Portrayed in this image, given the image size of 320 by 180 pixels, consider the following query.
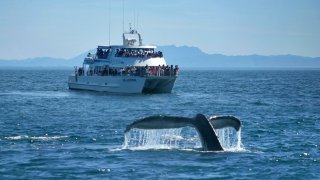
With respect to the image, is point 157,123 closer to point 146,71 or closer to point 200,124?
point 200,124

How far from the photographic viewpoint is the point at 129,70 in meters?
71.9

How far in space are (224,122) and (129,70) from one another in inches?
1888

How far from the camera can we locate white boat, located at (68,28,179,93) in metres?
71.6

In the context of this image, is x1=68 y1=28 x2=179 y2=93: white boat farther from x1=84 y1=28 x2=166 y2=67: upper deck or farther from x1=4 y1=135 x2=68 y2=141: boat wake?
x1=4 y1=135 x2=68 y2=141: boat wake

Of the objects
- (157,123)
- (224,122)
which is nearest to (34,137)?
(157,123)

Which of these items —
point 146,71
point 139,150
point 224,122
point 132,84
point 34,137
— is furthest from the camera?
point 132,84

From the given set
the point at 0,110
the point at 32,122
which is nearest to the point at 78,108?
the point at 0,110

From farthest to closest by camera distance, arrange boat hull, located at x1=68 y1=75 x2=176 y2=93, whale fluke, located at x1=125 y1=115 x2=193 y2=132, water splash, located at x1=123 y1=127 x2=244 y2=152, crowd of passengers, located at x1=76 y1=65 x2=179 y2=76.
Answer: boat hull, located at x1=68 y1=75 x2=176 y2=93, crowd of passengers, located at x1=76 y1=65 x2=179 y2=76, water splash, located at x1=123 y1=127 x2=244 y2=152, whale fluke, located at x1=125 y1=115 x2=193 y2=132

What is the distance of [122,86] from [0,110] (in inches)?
901

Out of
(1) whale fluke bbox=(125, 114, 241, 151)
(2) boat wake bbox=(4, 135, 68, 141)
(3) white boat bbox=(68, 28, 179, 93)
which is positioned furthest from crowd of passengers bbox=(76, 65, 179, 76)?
(1) whale fluke bbox=(125, 114, 241, 151)

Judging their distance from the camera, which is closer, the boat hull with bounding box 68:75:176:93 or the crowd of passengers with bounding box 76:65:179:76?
the crowd of passengers with bounding box 76:65:179:76

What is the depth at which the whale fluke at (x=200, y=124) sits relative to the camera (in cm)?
2291

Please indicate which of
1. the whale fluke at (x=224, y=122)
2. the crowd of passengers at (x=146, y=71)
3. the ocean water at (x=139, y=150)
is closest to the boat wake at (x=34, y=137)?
the ocean water at (x=139, y=150)

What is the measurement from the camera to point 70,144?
3023 centimetres
